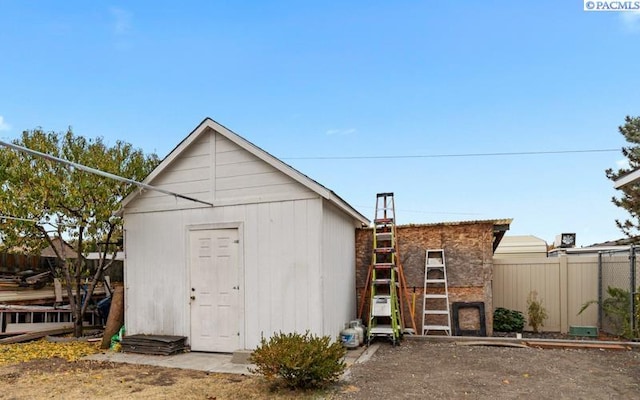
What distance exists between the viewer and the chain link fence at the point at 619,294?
7.79 m

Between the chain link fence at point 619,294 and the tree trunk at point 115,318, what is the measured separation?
9834mm

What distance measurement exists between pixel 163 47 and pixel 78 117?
2.67 m

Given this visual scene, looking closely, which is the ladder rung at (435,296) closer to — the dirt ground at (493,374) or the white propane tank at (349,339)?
the dirt ground at (493,374)

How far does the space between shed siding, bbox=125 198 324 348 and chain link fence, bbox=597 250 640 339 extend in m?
5.95

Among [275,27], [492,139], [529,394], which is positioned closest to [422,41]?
[275,27]

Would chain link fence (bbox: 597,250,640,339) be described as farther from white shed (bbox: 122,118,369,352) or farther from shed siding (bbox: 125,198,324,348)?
shed siding (bbox: 125,198,324,348)

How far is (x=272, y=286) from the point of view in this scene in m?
7.01

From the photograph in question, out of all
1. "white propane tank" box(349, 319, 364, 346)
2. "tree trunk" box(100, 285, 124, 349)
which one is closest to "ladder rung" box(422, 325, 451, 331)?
"white propane tank" box(349, 319, 364, 346)

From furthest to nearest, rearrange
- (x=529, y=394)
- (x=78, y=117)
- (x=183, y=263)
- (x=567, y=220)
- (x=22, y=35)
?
(x=567, y=220), (x=78, y=117), (x=22, y=35), (x=183, y=263), (x=529, y=394)

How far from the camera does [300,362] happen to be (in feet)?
15.8

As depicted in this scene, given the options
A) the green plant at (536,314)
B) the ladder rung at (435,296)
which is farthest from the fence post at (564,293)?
the ladder rung at (435,296)

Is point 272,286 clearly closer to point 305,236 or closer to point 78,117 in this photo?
point 305,236

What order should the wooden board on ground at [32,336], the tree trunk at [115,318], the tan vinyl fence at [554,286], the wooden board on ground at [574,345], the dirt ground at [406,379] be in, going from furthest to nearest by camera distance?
the tan vinyl fence at [554,286]
the wooden board on ground at [32,336]
the tree trunk at [115,318]
the wooden board on ground at [574,345]
the dirt ground at [406,379]

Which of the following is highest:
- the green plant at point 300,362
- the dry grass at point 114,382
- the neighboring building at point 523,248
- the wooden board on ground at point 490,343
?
the neighboring building at point 523,248
